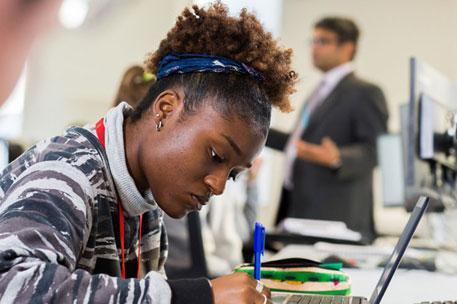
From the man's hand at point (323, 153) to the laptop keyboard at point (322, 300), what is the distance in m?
1.84

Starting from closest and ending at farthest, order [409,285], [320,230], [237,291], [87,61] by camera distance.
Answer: [237,291], [409,285], [320,230], [87,61]

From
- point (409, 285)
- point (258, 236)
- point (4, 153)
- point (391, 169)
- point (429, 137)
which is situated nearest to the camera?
point (258, 236)

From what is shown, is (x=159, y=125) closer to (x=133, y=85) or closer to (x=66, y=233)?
(x=66, y=233)

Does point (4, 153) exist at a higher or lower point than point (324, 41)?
Answer: lower

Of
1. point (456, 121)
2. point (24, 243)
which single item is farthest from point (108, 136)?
point (456, 121)

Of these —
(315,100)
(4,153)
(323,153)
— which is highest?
(315,100)

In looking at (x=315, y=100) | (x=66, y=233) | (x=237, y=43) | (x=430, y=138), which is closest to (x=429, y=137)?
(x=430, y=138)

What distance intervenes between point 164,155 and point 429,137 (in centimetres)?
99

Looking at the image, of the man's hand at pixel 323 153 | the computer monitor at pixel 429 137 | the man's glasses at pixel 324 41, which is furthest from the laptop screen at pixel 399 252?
the man's glasses at pixel 324 41

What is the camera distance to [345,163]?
2.83 m

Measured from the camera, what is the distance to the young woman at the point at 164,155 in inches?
28.7

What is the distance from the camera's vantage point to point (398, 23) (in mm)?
4996

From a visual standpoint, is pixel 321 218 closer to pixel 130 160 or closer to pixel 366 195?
pixel 366 195

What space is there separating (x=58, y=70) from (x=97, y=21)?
1.31 ft
